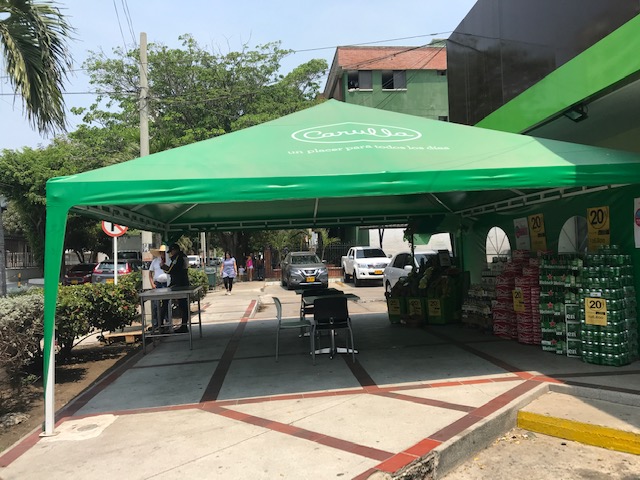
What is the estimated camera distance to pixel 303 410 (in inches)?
199

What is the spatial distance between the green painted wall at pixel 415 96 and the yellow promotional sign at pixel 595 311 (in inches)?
1111

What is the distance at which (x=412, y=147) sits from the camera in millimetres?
6098

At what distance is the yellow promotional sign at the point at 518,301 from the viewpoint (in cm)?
754

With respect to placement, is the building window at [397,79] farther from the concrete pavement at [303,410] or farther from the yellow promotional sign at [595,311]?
the yellow promotional sign at [595,311]

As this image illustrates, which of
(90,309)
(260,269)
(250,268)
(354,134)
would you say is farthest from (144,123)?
(260,269)

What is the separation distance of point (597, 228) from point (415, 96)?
92.6 ft

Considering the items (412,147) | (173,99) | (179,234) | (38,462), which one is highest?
(173,99)

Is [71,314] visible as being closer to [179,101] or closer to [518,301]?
[518,301]

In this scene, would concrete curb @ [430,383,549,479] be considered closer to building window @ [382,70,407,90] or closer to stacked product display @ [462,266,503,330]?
stacked product display @ [462,266,503,330]

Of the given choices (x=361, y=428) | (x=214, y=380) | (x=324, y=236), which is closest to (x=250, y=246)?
(x=324, y=236)

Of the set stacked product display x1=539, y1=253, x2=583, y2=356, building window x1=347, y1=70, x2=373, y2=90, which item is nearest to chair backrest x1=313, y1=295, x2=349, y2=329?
stacked product display x1=539, y1=253, x2=583, y2=356

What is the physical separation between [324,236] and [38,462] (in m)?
27.6

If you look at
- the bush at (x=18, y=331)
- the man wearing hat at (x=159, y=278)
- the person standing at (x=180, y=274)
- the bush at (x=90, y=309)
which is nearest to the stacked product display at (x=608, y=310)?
the bush at (x=18, y=331)

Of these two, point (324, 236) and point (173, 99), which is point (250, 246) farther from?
point (173, 99)
